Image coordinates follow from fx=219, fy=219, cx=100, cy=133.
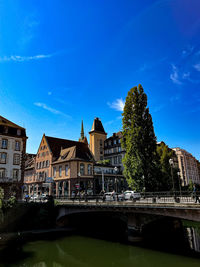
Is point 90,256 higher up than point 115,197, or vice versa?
point 115,197

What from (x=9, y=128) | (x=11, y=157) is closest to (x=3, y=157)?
(x=11, y=157)

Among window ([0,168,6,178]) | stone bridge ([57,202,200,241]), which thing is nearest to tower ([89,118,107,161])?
window ([0,168,6,178])

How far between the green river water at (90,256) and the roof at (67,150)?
86.1 ft

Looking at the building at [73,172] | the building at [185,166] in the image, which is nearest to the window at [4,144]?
the building at [73,172]

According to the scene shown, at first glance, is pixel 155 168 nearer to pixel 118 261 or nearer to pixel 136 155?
pixel 136 155

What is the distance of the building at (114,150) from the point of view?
69.8 metres

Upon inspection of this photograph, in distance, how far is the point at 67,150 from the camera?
54.8 metres

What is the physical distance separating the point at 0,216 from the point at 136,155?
20.5 m

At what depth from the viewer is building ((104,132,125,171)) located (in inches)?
2749

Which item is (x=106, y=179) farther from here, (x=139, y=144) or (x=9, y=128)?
(x=9, y=128)

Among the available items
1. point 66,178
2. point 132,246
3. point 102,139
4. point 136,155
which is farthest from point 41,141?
point 132,246

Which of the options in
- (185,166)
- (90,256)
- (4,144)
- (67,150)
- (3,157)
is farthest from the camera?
(185,166)

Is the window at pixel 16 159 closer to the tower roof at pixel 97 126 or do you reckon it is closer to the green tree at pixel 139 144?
the green tree at pixel 139 144

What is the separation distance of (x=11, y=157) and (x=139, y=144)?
25350 mm
